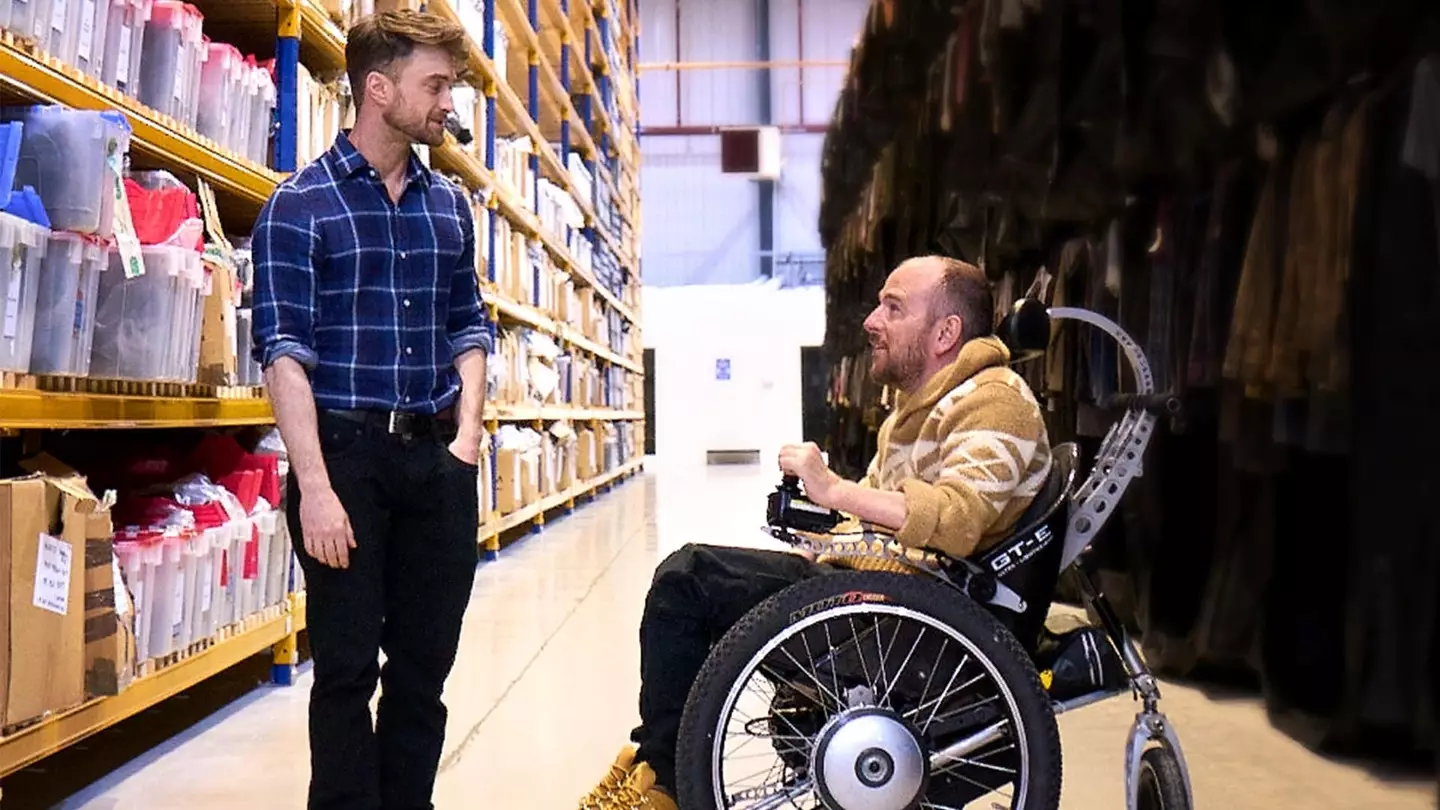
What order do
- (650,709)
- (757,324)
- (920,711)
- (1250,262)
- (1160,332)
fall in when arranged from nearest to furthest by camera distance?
(920,711), (650,709), (1250,262), (1160,332), (757,324)

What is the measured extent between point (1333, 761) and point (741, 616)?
1557 mm

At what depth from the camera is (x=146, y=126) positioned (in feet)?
8.06

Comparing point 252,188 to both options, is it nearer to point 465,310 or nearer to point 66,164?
point 66,164

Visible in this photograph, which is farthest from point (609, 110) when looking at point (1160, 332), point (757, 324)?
point (1160, 332)

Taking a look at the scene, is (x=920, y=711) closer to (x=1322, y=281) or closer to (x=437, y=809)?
(x=437, y=809)

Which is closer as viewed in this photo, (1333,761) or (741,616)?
(741,616)

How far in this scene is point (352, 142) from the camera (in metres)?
1.86

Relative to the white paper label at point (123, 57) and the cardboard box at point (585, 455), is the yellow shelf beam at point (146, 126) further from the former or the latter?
the cardboard box at point (585, 455)

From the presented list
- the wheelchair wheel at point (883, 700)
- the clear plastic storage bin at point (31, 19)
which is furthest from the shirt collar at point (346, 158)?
the wheelchair wheel at point (883, 700)

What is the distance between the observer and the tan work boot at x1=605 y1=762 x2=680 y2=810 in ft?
5.58

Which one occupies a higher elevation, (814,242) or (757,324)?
(814,242)

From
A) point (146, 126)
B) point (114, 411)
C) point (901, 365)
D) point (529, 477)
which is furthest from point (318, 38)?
point (529, 477)

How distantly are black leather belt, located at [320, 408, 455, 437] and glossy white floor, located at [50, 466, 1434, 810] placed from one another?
76 centimetres

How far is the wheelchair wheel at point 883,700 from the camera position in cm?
150
